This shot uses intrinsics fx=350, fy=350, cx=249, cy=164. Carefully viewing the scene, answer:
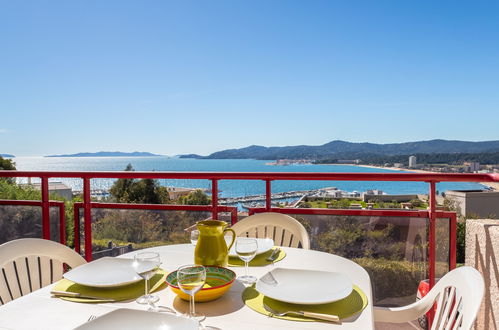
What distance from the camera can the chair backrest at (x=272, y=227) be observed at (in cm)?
203

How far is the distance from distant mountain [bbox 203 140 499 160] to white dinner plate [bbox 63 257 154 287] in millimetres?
28431

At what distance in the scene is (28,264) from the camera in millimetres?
1525

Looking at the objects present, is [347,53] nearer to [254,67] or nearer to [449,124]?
[254,67]

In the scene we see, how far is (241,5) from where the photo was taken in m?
15.7

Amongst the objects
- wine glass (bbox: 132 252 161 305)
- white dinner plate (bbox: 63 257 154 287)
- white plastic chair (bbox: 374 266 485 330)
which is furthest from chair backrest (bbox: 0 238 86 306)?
white plastic chair (bbox: 374 266 485 330)

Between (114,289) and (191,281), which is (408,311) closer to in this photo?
(191,281)

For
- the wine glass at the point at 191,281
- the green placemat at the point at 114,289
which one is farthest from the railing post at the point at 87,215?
the wine glass at the point at 191,281

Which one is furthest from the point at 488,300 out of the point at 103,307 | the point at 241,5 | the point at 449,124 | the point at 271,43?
the point at 449,124

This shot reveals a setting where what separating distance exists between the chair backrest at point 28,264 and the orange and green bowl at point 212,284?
2.41 feet

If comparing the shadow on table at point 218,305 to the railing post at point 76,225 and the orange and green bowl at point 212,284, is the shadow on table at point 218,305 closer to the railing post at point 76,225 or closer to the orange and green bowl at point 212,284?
the orange and green bowl at point 212,284

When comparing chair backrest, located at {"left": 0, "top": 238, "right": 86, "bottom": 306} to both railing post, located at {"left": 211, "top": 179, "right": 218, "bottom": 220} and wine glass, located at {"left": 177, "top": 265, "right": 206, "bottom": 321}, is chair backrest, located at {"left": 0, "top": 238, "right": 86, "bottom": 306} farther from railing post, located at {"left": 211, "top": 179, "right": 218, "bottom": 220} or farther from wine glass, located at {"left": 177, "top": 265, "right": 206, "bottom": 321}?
railing post, located at {"left": 211, "top": 179, "right": 218, "bottom": 220}

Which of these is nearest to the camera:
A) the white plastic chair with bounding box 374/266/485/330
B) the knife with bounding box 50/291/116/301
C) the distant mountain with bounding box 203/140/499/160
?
the white plastic chair with bounding box 374/266/485/330

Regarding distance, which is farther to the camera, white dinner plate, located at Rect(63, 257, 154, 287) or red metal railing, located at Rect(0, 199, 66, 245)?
red metal railing, located at Rect(0, 199, 66, 245)

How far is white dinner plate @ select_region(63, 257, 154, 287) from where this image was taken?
1183 mm
